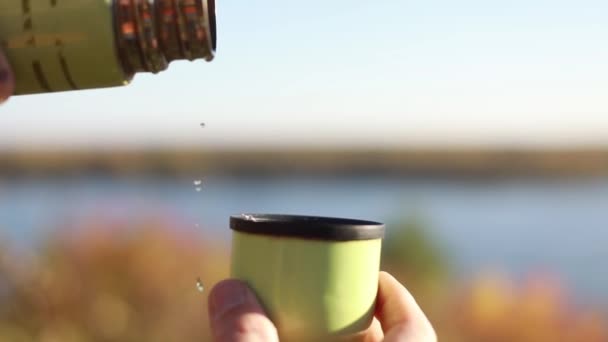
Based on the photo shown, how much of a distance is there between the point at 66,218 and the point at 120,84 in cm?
165

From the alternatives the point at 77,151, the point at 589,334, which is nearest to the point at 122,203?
the point at 589,334

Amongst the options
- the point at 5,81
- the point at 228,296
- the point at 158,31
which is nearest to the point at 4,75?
the point at 5,81

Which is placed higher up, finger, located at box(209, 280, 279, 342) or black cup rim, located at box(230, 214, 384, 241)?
black cup rim, located at box(230, 214, 384, 241)

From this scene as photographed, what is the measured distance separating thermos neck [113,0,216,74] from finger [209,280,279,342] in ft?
0.64

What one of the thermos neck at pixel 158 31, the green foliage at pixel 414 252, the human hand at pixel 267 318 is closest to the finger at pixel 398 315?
the human hand at pixel 267 318

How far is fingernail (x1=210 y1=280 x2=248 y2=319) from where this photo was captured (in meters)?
0.74

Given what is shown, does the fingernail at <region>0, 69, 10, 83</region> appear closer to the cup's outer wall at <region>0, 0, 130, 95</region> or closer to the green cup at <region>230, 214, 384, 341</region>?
the cup's outer wall at <region>0, 0, 130, 95</region>

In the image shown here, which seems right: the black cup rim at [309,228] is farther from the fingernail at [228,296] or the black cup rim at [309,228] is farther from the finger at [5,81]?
the finger at [5,81]

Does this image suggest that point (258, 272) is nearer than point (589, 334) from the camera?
Yes

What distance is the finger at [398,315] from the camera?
30.8 inches

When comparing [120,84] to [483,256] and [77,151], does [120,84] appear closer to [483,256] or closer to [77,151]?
[483,256]

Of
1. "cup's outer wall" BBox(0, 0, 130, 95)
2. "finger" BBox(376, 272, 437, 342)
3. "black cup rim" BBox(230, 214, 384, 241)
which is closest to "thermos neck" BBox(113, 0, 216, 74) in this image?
"cup's outer wall" BBox(0, 0, 130, 95)

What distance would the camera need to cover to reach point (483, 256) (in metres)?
2.58

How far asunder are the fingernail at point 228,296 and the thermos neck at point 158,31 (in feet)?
0.63
